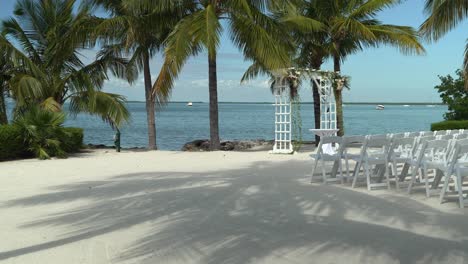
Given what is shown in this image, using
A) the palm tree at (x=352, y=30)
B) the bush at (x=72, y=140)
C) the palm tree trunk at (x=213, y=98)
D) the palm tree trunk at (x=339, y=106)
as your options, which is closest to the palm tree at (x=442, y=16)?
the palm tree at (x=352, y=30)

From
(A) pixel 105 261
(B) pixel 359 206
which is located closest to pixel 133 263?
(A) pixel 105 261

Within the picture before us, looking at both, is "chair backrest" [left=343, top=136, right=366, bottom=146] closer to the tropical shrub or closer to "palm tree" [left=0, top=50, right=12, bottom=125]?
the tropical shrub

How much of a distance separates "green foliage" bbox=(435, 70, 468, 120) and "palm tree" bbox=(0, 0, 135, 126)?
1315 centimetres

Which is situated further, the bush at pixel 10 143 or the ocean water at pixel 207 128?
the ocean water at pixel 207 128

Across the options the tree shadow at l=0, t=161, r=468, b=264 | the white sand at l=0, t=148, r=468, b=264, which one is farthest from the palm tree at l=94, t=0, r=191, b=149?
the tree shadow at l=0, t=161, r=468, b=264

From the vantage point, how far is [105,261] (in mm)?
4129

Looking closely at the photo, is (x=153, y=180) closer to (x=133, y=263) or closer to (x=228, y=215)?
(x=228, y=215)

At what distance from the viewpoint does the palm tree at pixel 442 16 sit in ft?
41.4

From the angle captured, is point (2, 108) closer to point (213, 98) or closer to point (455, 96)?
point (213, 98)

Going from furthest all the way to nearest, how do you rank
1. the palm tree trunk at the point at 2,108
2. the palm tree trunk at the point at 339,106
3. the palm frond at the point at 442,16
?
the palm tree trunk at the point at 339,106, the palm tree trunk at the point at 2,108, the palm frond at the point at 442,16

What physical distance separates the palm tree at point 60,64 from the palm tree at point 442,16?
30.5ft

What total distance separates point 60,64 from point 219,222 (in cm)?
1426

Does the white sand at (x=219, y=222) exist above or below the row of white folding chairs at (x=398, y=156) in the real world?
below

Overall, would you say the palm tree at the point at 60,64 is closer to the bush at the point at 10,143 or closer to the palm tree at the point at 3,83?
the palm tree at the point at 3,83
